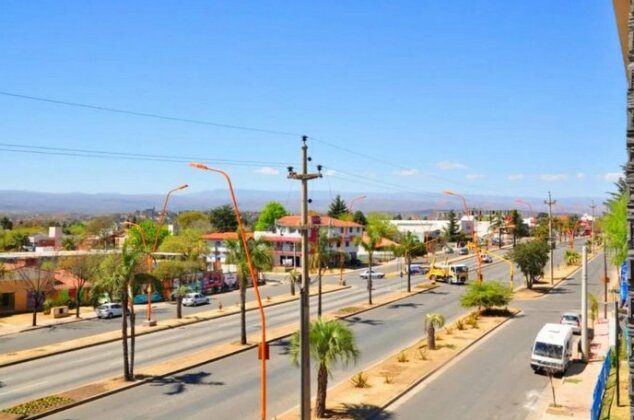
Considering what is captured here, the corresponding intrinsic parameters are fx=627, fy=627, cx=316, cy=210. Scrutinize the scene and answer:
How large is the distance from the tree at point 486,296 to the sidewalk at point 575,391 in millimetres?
10014

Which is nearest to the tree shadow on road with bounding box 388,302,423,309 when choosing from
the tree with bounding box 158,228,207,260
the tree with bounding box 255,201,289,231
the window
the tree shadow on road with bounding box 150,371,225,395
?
the window

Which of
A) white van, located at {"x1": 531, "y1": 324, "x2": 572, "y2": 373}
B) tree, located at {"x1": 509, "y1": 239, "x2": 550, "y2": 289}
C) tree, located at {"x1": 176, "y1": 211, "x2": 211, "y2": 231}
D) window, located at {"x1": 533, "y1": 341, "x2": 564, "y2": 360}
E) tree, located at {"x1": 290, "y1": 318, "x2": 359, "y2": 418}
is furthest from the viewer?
tree, located at {"x1": 176, "y1": 211, "x2": 211, "y2": 231}

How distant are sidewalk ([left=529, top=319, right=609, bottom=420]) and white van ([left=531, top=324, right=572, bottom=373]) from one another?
64 cm

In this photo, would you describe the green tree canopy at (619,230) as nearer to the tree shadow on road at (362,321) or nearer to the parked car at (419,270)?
the tree shadow on road at (362,321)

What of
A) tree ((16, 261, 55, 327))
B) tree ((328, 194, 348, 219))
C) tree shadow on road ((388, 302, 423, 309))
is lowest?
tree shadow on road ((388, 302, 423, 309))

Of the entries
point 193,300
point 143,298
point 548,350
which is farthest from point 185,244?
point 548,350

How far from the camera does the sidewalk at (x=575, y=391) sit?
2208 centimetres

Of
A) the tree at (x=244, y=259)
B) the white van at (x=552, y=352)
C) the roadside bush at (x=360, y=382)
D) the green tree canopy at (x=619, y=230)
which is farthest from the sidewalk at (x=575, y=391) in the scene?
the tree at (x=244, y=259)

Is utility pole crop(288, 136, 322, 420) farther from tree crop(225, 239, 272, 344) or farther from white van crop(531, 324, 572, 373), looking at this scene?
tree crop(225, 239, 272, 344)

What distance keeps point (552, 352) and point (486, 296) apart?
1546 centimetres

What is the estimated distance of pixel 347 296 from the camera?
57188 mm

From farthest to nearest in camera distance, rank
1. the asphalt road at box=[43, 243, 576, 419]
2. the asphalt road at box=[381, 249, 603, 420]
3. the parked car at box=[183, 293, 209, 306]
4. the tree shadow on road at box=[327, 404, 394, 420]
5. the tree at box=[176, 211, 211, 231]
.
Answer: the tree at box=[176, 211, 211, 231] → the parked car at box=[183, 293, 209, 306] → the asphalt road at box=[43, 243, 576, 419] → the asphalt road at box=[381, 249, 603, 420] → the tree shadow on road at box=[327, 404, 394, 420]

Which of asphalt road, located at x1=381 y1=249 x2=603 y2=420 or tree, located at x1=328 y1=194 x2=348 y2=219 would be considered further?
tree, located at x1=328 y1=194 x2=348 y2=219

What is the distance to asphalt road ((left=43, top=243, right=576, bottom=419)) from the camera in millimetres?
22625
